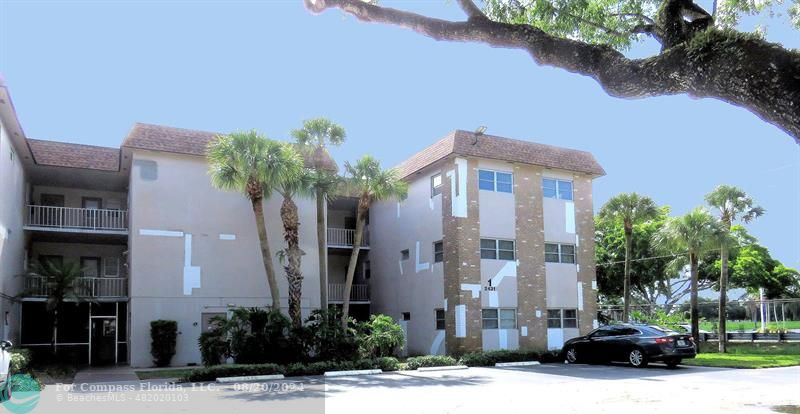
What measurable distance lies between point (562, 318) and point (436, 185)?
710 cm

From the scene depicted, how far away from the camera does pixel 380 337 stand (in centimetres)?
2027

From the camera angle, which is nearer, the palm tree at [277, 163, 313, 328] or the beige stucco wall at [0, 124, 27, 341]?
the beige stucco wall at [0, 124, 27, 341]

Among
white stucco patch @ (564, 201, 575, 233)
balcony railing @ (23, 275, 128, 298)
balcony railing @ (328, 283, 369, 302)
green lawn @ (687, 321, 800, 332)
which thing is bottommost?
green lawn @ (687, 321, 800, 332)

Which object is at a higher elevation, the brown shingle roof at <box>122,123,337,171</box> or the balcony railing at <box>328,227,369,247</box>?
the brown shingle roof at <box>122,123,337,171</box>

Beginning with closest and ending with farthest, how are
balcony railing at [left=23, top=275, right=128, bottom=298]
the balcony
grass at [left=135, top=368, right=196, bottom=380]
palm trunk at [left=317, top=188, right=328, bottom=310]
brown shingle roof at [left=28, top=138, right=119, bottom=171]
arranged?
grass at [left=135, top=368, right=196, bottom=380]
balcony railing at [left=23, top=275, right=128, bottom=298]
palm trunk at [left=317, top=188, right=328, bottom=310]
brown shingle roof at [left=28, top=138, right=119, bottom=171]
the balcony

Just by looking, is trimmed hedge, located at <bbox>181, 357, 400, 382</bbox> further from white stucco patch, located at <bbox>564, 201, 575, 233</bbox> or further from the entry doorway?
the entry doorway

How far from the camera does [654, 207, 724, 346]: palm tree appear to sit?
26.1m

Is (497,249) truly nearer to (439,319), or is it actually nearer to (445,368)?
(439,319)

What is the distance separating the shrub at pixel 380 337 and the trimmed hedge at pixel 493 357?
227 centimetres

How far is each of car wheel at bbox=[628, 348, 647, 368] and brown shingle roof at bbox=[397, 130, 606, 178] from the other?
831cm

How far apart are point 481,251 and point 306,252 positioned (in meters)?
6.53

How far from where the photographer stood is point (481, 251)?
23.6 metres

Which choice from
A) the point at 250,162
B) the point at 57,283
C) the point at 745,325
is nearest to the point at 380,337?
the point at 250,162

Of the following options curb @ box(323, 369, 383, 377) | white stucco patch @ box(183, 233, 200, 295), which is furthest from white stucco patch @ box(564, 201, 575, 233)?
white stucco patch @ box(183, 233, 200, 295)
